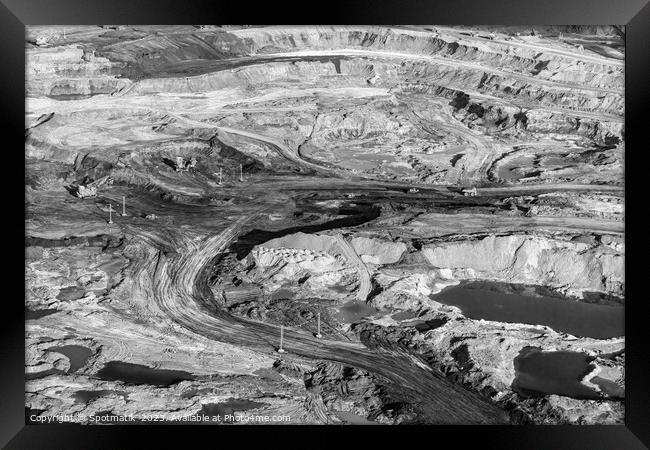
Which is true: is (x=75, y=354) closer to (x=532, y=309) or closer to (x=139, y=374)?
(x=139, y=374)

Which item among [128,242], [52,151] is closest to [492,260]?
[128,242]

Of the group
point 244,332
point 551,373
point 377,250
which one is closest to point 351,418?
point 244,332

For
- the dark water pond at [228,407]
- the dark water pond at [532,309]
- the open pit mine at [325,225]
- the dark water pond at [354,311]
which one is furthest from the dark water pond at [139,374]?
the dark water pond at [532,309]

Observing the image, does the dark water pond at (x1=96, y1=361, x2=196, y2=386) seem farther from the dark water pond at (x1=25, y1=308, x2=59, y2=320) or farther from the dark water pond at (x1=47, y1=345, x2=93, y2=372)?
the dark water pond at (x1=25, y1=308, x2=59, y2=320)

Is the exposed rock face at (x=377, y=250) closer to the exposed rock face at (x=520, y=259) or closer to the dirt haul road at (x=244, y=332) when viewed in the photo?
the exposed rock face at (x=520, y=259)
